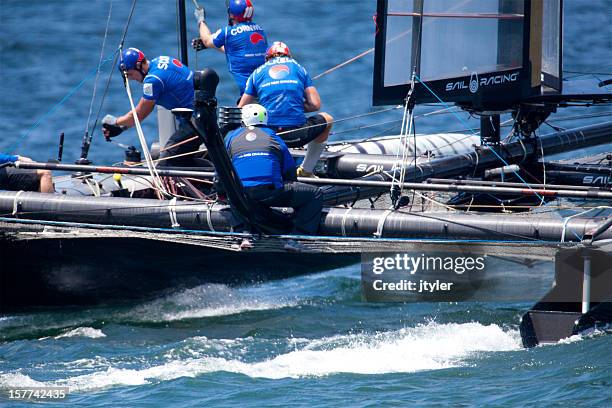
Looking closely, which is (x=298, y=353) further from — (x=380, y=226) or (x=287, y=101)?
(x=287, y=101)

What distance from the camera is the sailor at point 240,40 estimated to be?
11.6m

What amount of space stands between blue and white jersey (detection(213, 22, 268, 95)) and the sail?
1.63 m

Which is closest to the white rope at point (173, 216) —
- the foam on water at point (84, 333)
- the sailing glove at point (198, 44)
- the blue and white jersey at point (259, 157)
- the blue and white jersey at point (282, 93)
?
the blue and white jersey at point (259, 157)

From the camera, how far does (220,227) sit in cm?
932

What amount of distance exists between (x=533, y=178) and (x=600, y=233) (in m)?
2.80

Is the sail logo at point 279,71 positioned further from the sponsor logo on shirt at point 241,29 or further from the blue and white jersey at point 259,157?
the sponsor logo on shirt at point 241,29

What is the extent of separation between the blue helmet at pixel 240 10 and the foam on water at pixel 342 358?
12.0 ft

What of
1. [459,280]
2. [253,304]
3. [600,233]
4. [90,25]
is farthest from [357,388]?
[90,25]

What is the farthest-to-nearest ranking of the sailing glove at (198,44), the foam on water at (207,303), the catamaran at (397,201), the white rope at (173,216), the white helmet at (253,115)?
the sailing glove at (198,44), the foam on water at (207,303), the white rope at (173,216), the white helmet at (253,115), the catamaran at (397,201)

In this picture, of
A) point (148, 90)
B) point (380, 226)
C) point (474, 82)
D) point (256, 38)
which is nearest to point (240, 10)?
point (256, 38)

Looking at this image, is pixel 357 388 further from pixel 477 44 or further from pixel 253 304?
pixel 477 44

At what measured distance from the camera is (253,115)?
9.13 meters

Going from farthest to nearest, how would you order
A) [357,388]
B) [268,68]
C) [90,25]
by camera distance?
1. [90,25]
2. [268,68]
3. [357,388]

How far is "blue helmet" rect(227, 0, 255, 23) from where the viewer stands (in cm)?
1159
